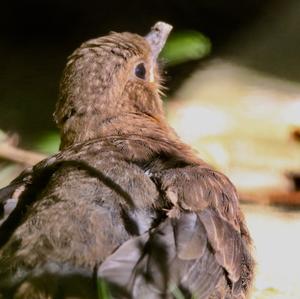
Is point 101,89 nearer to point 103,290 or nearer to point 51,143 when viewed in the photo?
point 51,143

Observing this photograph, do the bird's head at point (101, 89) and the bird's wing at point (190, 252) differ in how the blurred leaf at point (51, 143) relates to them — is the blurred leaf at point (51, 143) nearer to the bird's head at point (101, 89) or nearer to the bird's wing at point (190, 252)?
the bird's head at point (101, 89)

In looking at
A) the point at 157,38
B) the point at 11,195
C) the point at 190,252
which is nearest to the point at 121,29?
the point at 157,38

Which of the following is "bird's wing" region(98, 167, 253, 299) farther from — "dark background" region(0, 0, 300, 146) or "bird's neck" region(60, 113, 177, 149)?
"dark background" region(0, 0, 300, 146)

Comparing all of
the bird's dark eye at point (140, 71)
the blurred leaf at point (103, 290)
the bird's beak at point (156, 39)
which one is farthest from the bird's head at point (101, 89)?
the blurred leaf at point (103, 290)

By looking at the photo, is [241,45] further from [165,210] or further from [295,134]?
[165,210]

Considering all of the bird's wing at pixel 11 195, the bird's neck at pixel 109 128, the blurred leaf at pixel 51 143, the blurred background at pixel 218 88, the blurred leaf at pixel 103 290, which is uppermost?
the bird's neck at pixel 109 128

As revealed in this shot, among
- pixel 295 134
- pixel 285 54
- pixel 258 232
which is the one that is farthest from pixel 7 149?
pixel 285 54

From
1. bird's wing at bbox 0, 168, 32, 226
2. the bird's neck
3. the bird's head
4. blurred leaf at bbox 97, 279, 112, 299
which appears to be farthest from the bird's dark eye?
blurred leaf at bbox 97, 279, 112, 299
